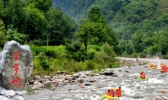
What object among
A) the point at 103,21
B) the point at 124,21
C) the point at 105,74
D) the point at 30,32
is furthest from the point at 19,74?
the point at 124,21

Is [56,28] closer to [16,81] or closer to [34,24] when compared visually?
[34,24]

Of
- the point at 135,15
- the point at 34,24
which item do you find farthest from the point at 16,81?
the point at 135,15

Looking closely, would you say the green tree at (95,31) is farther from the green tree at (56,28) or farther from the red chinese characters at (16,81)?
the red chinese characters at (16,81)

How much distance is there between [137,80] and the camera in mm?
24516

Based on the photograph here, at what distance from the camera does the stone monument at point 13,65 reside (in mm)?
9555

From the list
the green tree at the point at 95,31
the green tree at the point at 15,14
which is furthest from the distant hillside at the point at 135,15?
the green tree at the point at 15,14

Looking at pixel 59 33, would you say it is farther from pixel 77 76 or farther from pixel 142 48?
pixel 142 48

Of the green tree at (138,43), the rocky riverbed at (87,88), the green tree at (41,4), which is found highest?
the green tree at (41,4)

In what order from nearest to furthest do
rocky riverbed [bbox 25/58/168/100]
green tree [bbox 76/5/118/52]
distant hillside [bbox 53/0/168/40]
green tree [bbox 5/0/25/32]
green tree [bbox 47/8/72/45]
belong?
1. rocky riverbed [bbox 25/58/168/100]
2. green tree [bbox 5/0/25/32]
3. green tree [bbox 76/5/118/52]
4. green tree [bbox 47/8/72/45]
5. distant hillside [bbox 53/0/168/40]

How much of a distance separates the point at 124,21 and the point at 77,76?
3987 inches

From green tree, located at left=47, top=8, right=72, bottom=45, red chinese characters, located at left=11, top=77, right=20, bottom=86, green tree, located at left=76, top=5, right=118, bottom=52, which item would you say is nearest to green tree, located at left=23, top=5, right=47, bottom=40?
green tree, located at left=47, top=8, right=72, bottom=45

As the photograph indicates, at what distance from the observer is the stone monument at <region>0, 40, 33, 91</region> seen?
9.55 metres

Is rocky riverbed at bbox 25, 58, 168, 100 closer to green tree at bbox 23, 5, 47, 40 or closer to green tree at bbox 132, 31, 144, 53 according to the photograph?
green tree at bbox 23, 5, 47, 40

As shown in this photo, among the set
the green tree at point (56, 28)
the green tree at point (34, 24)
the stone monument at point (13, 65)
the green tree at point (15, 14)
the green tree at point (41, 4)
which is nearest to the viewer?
the stone monument at point (13, 65)
